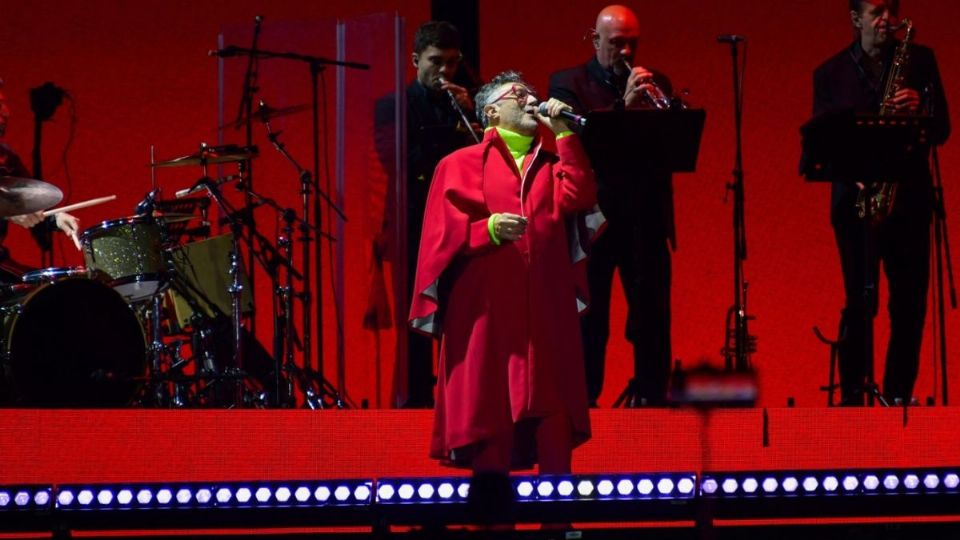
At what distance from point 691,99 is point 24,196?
4029mm

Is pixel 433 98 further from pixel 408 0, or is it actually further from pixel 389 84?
pixel 408 0

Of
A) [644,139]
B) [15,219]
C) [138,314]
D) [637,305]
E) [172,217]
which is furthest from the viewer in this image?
[138,314]

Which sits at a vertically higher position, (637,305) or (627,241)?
(627,241)

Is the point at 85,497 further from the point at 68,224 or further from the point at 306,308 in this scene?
the point at 68,224

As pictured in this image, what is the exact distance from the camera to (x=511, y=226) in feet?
15.3

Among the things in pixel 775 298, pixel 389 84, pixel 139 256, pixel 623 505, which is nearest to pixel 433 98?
pixel 389 84

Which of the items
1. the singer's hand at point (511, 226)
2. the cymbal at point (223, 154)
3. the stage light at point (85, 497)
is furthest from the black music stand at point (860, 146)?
the stage light at point (85, 497)

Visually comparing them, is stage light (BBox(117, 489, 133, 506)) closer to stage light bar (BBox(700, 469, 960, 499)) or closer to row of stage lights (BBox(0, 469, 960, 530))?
row of stage lights (BBox(0, 469, 960, 530))

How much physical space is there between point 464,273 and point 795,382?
4306 mm

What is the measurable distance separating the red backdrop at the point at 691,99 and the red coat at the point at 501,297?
3771 mm

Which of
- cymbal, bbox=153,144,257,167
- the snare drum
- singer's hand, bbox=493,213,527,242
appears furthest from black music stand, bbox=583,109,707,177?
the snare drum

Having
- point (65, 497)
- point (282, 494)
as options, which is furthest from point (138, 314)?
point (282, 494)

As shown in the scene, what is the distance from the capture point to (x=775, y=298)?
8719 millimetres

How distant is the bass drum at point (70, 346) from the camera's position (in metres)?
6.36
